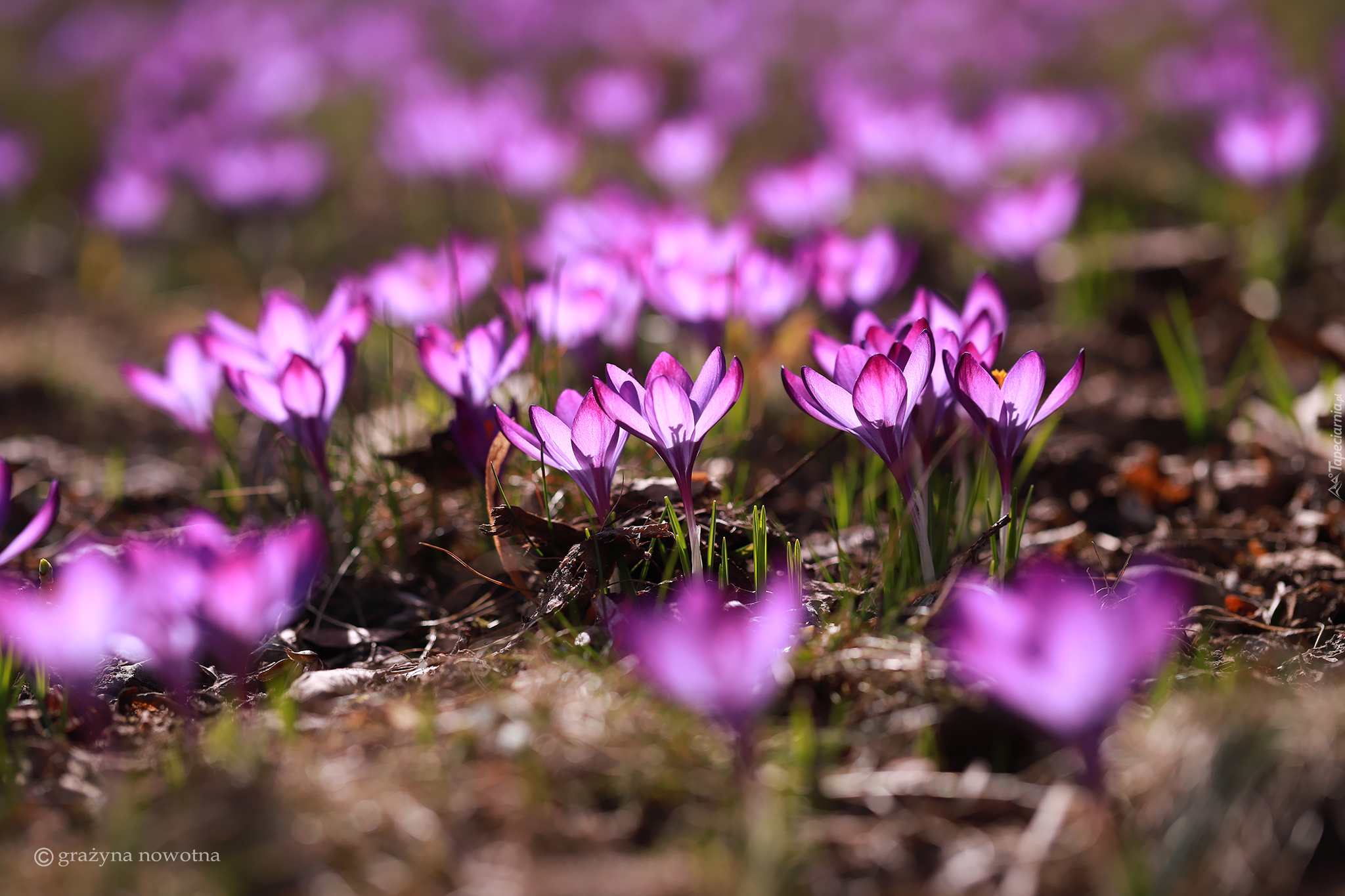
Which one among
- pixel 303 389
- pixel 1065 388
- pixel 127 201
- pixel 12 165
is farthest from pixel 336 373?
pixel 12 165

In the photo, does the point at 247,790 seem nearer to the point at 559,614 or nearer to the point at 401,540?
the point at 559,614

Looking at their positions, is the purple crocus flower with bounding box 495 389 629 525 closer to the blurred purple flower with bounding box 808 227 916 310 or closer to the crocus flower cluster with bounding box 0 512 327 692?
the crocus flower cluster with bounding box 0 512 327 692

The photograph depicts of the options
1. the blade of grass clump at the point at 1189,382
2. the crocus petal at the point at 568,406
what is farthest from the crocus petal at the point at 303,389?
the blade of grass clump at the point at 1189,382

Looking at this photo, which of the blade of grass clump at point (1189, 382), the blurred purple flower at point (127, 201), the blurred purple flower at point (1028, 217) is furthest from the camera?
the blurred purple flower at point (127, 201)

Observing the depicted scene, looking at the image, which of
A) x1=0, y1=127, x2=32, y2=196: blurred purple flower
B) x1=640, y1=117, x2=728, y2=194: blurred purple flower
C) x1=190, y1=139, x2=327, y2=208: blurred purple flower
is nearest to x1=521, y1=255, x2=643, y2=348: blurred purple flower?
x1=640, y1=117, x2=728, y2=194: blurred purple flower

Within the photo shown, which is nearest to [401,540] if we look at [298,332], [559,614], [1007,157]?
[298,332]

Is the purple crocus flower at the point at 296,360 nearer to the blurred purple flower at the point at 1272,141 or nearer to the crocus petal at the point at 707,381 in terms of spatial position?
the crocus petal at the point at 707,381
